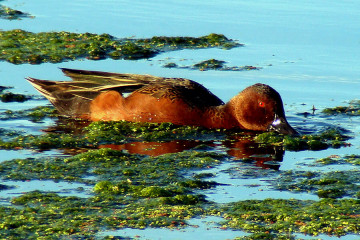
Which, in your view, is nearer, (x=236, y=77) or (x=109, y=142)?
(x=109, y=142)

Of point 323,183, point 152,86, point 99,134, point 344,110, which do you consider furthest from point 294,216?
point 344,110

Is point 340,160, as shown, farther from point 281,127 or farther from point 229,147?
point 281,127

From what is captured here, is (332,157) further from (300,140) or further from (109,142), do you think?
(109,142)

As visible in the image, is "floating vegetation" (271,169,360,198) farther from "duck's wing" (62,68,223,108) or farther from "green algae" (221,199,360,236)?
"duck's wing" (62,68,223,108)

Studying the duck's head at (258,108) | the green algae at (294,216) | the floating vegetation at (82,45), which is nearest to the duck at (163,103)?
the duck's head at (258,108)

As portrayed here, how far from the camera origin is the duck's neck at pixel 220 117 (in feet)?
32.0

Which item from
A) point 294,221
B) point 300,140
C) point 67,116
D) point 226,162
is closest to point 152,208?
point 294,221

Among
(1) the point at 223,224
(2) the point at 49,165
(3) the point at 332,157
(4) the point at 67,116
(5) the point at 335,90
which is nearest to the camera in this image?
(1) the point at 223,224

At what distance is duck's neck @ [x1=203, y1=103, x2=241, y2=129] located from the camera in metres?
9.75

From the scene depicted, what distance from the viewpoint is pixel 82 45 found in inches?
508

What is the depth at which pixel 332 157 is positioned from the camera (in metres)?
8.67

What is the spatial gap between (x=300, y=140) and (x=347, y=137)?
0.59 meters

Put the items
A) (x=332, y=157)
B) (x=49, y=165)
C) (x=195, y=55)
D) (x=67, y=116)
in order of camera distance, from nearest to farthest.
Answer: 1. (x=49, y=165)
2. (x=332, y=157)
3. (x=67, y=116)
4. (x=195, y=55)

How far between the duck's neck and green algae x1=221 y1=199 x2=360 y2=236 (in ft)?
9.18
